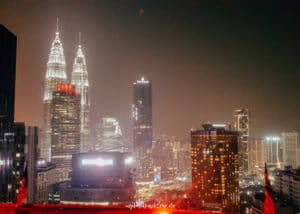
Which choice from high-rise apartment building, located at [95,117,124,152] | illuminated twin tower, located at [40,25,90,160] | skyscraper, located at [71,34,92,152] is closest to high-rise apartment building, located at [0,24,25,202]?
illuminated twin tower, located at [40,25,90,160]

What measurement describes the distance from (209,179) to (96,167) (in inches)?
573

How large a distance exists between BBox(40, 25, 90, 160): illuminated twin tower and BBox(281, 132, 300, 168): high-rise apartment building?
141ft

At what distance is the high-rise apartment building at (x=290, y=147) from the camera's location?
6347 cm

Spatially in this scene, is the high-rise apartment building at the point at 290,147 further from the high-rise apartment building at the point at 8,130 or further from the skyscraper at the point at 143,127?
the high-rise apartment building at the point at 8,130

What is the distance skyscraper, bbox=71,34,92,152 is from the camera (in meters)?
87.9

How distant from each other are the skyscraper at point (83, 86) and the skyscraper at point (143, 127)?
512 inches

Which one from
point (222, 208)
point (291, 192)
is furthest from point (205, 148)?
point (291, 192)

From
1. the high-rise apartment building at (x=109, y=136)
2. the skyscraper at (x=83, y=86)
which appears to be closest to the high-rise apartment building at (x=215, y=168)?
the skyscraper at (x=83, y=86)

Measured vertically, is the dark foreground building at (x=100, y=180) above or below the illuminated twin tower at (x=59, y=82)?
below

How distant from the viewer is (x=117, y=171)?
38000mm

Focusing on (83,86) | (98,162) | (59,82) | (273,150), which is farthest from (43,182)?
(83,86)

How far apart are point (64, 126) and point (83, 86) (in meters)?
18.2

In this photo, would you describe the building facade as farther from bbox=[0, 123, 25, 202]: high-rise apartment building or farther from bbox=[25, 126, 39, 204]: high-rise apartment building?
bbox=[0, 123, 25, 202]: high-rise apartment building

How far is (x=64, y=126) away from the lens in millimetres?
75500
